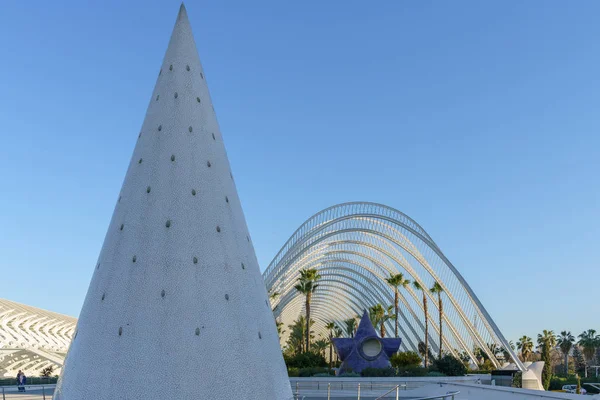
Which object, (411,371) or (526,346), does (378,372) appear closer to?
(411,371)

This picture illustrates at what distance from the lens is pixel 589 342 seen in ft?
280

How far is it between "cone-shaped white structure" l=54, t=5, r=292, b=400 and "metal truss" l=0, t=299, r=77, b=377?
135ft

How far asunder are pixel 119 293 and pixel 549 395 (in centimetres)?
905

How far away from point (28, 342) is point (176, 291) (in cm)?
4858

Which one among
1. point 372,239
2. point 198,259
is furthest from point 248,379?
point 372,239

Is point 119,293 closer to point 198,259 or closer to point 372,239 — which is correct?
point 198,259

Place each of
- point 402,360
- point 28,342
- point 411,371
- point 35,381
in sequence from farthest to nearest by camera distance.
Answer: point 28,342 < point 402,360 < point 411,371 < point 35,381

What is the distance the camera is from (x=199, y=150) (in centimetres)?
961

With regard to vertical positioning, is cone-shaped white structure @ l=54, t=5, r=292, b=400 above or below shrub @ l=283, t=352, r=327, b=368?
above

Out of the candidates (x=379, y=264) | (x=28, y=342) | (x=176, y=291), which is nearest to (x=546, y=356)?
(x=379, y=264)

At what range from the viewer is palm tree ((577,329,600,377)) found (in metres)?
84.9

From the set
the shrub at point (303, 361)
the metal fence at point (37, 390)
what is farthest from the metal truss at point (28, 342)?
the metal fence at point (37, 390)

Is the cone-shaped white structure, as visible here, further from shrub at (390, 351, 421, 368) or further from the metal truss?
the metal truss

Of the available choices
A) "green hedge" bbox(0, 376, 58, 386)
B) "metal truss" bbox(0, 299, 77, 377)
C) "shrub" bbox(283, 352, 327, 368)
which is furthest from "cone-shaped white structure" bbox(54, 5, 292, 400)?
"metal truss" bbox(0, 299, 77, 377)
